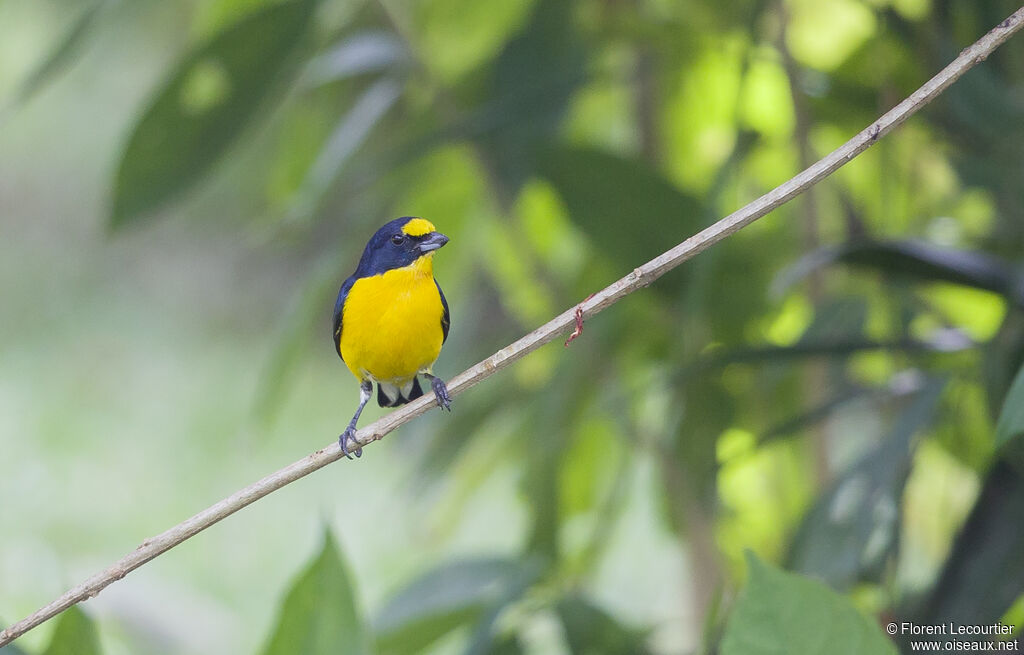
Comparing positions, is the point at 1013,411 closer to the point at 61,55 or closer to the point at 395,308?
the point at 395,308

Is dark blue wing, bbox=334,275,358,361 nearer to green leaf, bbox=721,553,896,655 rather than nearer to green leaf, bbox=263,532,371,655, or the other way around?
green leaf, bbox=263,532,371,655

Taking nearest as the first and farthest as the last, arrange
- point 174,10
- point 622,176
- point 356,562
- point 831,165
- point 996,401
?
1. point 831,165
2. point 996,401
3. point 622,176
4. point 174,10
5. point 356,562

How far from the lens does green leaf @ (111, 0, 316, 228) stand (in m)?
1.10

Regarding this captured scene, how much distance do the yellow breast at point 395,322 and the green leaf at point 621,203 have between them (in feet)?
1.01

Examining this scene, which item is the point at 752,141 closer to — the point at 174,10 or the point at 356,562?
the point at 174,10

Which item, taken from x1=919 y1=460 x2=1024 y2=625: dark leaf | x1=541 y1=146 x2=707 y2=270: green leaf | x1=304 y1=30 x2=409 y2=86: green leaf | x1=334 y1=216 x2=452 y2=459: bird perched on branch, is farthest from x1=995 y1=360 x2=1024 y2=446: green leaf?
x1=304 y1=30 x2=409 y2=86: green leaf

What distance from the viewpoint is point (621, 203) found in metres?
1.20

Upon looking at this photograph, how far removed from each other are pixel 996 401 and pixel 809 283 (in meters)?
0.50

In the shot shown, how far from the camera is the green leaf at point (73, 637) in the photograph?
0.84 m

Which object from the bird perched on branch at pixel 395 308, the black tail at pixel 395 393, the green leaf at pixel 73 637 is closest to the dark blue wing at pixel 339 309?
the bird perched on branch at pixel 395 308

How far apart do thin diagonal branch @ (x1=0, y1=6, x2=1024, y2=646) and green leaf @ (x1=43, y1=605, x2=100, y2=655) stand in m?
0.18

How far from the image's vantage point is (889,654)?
613mm

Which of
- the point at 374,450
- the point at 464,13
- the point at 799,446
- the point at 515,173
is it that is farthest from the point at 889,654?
the point at 374,450

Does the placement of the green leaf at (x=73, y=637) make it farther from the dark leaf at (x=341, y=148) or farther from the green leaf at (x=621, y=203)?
the green leaf at (x=621, y=203)
